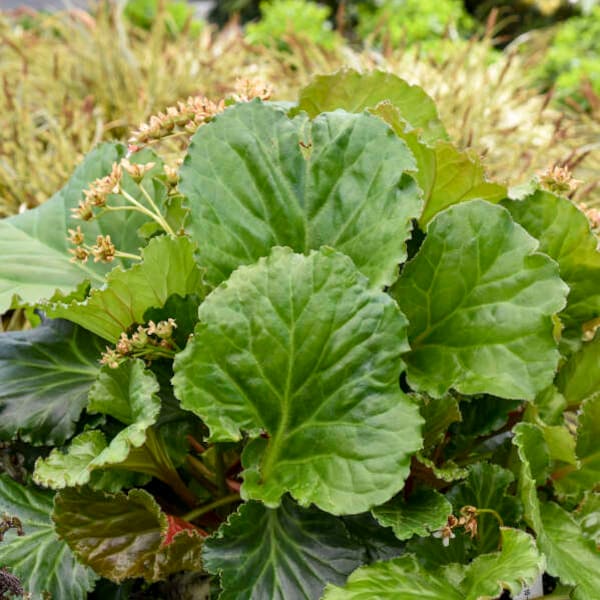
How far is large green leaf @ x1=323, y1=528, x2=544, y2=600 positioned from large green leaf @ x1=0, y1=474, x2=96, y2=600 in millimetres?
297

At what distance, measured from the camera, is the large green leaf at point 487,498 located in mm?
833

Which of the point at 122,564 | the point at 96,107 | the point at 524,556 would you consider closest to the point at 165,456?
the point at 122,564

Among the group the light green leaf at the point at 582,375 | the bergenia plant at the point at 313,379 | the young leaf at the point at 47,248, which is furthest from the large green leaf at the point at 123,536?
the light green leaf at the point at 582,375

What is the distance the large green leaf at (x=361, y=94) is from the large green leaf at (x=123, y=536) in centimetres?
50

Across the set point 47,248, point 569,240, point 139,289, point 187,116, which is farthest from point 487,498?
point 47,248

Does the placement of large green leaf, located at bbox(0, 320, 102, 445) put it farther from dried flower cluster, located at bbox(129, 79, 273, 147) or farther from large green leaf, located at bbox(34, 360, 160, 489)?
dried flower cluster, located at bbox(129, 79, 273, 147)

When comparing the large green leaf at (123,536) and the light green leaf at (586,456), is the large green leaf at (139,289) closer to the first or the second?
the large green leaf at (123,536)

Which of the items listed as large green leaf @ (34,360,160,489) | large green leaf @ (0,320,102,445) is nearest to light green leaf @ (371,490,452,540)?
large green leaf @ (34,360,160,489)

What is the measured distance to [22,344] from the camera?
0.94 metres

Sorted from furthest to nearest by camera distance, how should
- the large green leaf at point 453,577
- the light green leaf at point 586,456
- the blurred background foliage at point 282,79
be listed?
the blurred background foliage at point 282,79 → the light green leaf at point 586,456 → the large green leaf at point 453,577

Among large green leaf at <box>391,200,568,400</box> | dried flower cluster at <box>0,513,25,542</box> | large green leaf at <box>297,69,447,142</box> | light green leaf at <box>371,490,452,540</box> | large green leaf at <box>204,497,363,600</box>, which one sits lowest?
dried flower cluster at <box>0,513,25,542</box>

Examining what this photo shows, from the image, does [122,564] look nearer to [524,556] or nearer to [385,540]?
[385,540]

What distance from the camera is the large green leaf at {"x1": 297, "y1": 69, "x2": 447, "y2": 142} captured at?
0.98m

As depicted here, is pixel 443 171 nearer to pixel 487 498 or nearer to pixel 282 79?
pixel 487 498
